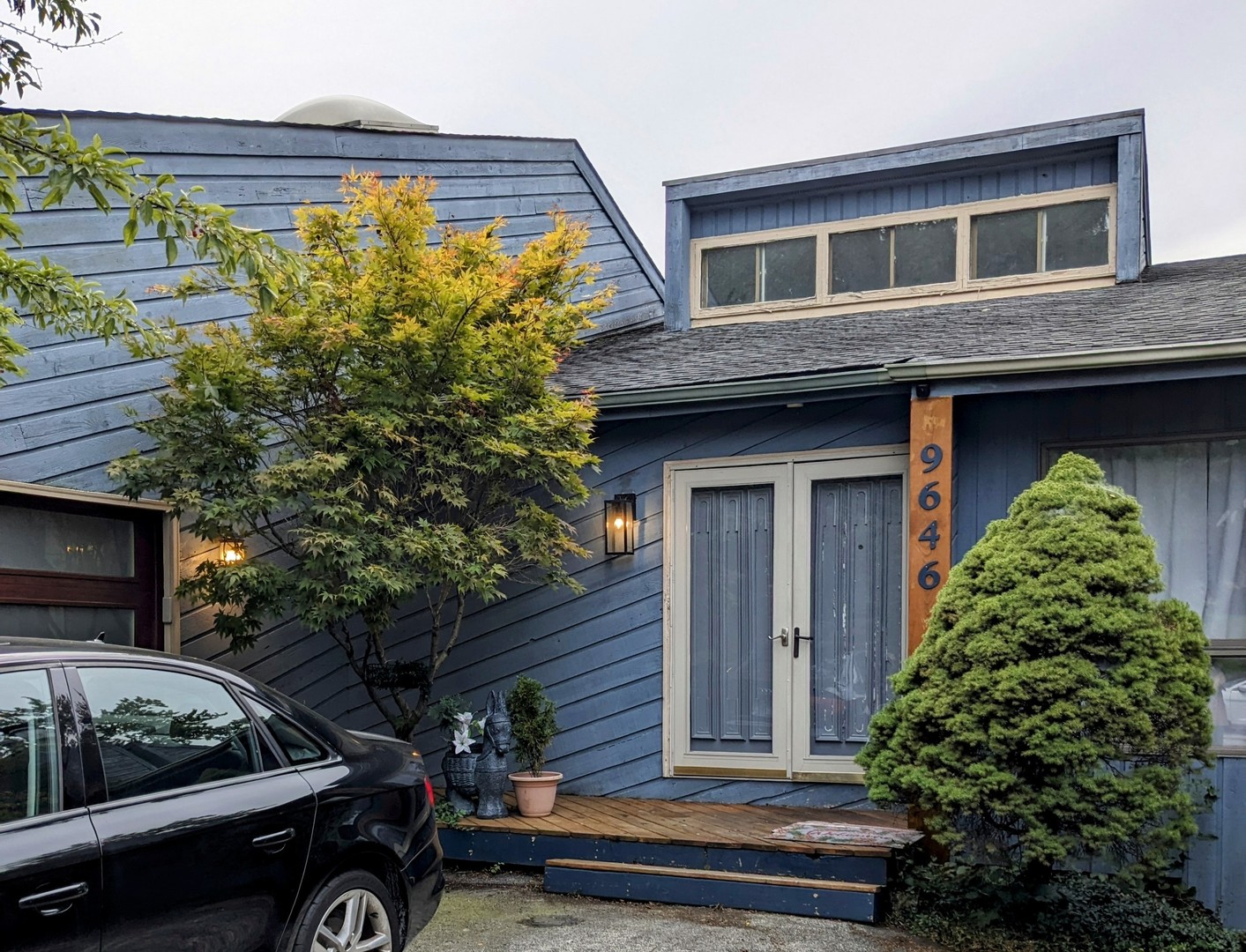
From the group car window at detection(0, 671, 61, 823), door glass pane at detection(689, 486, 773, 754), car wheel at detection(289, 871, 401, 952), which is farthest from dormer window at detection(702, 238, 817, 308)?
car window at detection(0, 671, 61, 823)

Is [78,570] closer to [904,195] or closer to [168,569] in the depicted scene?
[168,569]

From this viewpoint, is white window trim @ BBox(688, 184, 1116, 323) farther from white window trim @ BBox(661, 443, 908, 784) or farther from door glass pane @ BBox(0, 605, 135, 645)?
door glass pane @ BBox(0, 605, 135, 645)

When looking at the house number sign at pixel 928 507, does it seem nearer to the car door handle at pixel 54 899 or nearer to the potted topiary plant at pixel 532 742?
the potted topiary plant at pixel 532 742

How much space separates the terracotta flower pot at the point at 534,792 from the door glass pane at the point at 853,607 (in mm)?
1683

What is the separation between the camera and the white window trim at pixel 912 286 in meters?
8.70

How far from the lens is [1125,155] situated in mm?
8523

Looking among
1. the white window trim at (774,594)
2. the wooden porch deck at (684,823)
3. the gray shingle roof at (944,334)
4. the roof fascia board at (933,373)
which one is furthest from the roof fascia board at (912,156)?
the wooden porch deck at (684,823)

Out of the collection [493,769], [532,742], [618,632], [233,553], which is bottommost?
[493,769]

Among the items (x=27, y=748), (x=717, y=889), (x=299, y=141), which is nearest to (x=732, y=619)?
(x=717, y=889)

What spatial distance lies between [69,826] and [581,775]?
204 inches

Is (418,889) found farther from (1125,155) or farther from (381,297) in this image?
(1125,155)

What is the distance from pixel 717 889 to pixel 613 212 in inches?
290

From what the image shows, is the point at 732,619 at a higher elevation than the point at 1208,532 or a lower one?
lower

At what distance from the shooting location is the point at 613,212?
11.4 m
